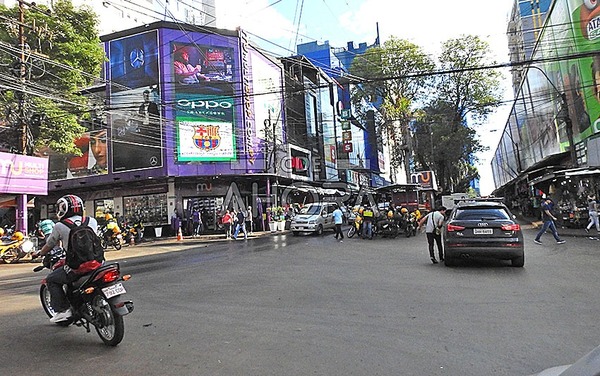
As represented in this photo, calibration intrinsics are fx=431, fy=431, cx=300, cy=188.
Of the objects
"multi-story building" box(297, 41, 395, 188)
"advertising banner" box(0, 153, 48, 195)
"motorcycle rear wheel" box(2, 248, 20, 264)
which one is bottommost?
"motorcycle rear wheel" box(2, 248, 20, 264)

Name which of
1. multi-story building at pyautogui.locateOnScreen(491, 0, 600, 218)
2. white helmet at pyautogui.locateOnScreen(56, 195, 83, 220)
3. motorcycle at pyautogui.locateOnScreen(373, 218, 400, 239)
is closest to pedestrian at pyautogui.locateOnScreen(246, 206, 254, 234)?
motorcycle at pyautogui.locateOnScreen(373, 218, 400, 239)

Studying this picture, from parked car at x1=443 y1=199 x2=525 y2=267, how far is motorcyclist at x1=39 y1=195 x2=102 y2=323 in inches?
292

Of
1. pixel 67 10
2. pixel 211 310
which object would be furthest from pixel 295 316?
pixel 67 10

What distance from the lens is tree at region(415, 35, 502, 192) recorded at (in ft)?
114

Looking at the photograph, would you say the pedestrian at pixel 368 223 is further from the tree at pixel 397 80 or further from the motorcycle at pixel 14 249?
the tree at pixel 397 80

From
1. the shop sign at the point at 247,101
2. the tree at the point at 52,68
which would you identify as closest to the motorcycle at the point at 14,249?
the tree at the point at 52,68

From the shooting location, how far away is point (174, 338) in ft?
16.1

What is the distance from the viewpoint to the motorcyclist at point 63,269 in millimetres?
4965

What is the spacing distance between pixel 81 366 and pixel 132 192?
90.0 feet

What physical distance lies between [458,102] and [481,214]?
102ft

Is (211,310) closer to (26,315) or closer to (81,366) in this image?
(81,366)

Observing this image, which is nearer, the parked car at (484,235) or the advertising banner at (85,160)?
the parked car at (484,235)

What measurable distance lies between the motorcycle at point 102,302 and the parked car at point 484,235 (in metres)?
7.21

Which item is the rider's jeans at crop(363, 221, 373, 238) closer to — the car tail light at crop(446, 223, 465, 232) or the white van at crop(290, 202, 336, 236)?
the white van at crop(290, 202, 336, 236)
